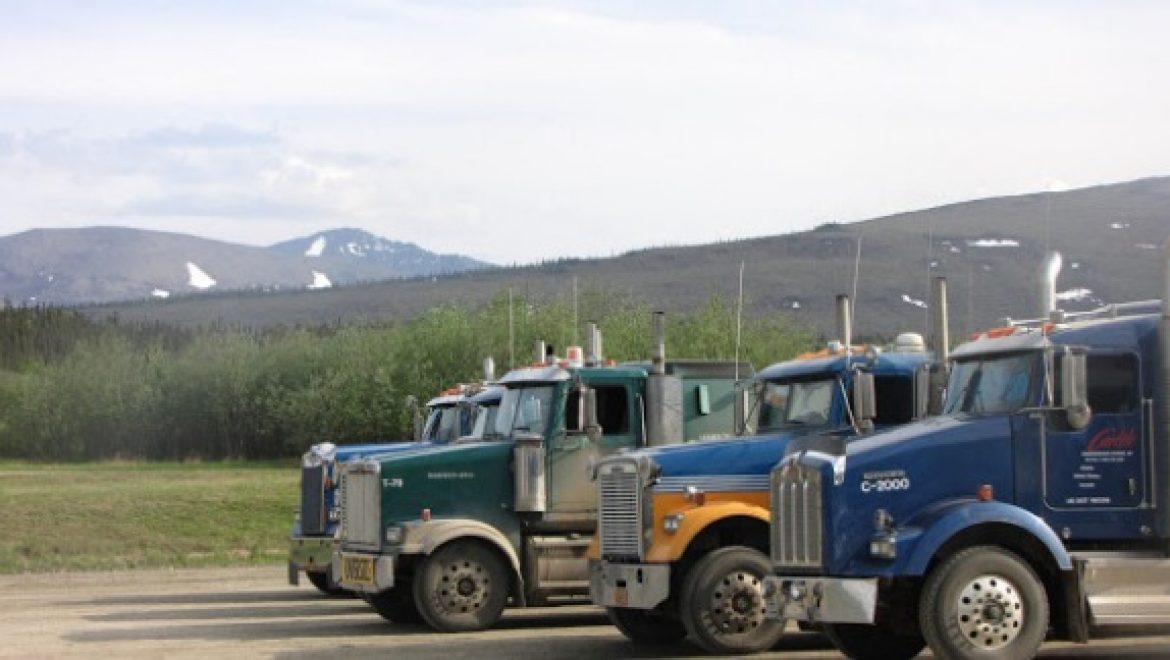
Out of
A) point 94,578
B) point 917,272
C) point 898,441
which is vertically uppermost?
point 917,272

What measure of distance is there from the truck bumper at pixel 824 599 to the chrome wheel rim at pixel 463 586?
5.74 metres

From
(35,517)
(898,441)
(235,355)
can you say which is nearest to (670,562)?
(898,441)

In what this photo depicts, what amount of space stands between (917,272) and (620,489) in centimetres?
15211

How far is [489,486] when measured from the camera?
2152 centimetres

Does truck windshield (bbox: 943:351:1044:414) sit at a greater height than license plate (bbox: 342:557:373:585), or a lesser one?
greater

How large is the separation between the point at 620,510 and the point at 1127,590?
4.97 m

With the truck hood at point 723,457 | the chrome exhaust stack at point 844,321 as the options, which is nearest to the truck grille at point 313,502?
the truck hood at point 723,457

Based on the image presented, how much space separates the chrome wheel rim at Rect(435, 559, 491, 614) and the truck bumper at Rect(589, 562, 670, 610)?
2320 mm

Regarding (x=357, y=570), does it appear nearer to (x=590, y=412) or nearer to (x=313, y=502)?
(x=590, y=412)

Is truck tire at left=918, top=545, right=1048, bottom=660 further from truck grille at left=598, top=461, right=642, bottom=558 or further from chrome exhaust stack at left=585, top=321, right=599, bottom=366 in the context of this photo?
chrome exhaust stack at left=585, top=321, right=599, bottom=366

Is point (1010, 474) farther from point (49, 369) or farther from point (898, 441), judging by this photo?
point (49, 369)

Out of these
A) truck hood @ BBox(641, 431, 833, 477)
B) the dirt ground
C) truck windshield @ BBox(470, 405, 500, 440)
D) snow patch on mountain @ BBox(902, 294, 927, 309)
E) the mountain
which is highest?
the mountain

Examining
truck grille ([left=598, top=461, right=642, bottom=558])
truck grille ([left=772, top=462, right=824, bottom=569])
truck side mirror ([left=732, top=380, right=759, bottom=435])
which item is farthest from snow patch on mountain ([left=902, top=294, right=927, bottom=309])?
truck grille ([left=772, top=462, right=824, bottom=569])

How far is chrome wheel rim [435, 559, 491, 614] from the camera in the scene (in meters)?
21.0
